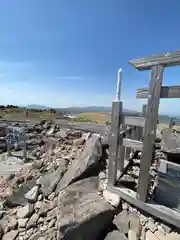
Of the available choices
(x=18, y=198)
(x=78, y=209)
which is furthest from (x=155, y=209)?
(x=18, y=198)

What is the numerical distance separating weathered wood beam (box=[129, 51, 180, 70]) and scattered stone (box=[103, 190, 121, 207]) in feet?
6.80

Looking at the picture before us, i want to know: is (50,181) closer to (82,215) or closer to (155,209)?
(82,215)

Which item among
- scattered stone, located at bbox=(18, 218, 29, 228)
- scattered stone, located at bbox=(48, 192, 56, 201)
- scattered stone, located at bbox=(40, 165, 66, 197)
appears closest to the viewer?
scattered stone, located at bbox=(18, 218, 29, 228)

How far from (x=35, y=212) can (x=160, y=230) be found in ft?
6.97

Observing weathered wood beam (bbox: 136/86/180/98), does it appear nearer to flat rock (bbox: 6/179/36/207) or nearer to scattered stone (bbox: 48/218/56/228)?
scattered stone (bbox: 48/218/56/228)

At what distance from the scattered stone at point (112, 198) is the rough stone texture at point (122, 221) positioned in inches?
6.4

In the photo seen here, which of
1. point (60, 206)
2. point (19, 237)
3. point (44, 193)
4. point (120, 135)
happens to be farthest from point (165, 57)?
point (19, 237)

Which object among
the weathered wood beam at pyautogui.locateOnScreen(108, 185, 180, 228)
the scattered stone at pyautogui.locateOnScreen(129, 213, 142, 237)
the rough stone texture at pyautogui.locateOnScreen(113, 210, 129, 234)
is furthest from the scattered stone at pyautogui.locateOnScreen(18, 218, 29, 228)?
the scattered stone at pyautogui.locateOnScreen(129, 213, 142, 237)

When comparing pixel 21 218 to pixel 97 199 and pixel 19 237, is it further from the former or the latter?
pixel 97 199

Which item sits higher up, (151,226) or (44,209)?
(151,226)

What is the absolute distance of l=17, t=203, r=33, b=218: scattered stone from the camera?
2.91 metres

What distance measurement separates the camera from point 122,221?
2318mm

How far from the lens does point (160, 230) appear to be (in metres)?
2.12

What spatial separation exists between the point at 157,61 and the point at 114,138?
1344 mm
